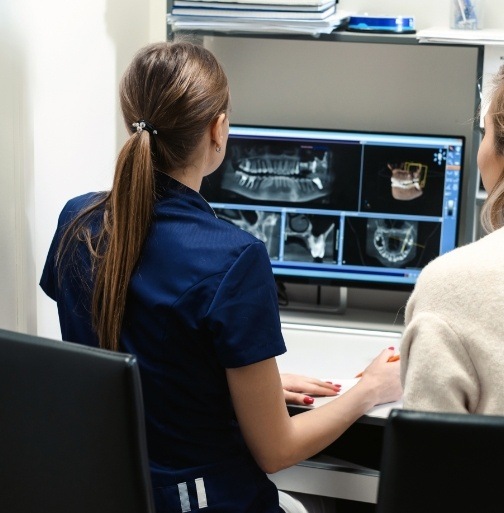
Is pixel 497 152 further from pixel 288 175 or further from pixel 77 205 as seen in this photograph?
pixel 288 175

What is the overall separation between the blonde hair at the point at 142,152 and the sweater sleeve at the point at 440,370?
41cm

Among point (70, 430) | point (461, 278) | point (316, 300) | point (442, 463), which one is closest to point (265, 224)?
point (316, 300)

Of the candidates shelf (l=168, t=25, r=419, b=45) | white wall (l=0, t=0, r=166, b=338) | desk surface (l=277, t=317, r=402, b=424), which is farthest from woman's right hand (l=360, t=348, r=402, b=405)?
shelf (l=168, t=25, r=419, b=45)

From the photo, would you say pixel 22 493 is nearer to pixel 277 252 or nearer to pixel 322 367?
pixel 322 367

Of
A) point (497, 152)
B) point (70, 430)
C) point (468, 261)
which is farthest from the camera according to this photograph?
point (497, 152)

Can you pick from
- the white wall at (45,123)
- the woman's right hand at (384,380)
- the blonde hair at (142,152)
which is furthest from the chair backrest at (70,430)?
the white wall at (45,123)

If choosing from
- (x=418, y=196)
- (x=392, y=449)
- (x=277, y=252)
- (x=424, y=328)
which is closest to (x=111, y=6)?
(x=277, y=252)

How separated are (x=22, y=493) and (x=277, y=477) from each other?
682 millimetres

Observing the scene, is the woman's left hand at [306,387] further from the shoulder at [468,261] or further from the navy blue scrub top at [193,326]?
the shoulder at [468,261]

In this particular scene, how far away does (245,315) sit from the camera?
128cm

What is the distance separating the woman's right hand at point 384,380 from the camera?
1.57 m

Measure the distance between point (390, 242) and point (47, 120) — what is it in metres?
0.88

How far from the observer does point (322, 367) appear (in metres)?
1.95

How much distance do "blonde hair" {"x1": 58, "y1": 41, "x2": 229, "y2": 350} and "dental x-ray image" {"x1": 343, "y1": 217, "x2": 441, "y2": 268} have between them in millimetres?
921
